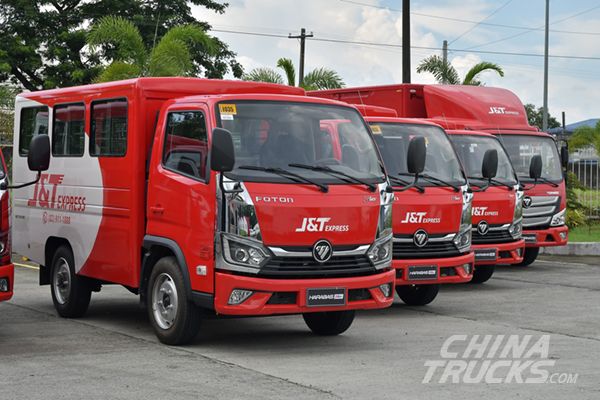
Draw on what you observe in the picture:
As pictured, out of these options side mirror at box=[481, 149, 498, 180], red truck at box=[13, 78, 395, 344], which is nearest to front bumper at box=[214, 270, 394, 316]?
red truck at box=[13, 78, 395, 344]

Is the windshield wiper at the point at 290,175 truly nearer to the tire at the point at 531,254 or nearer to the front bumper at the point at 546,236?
the front bumper at the point at 546,236

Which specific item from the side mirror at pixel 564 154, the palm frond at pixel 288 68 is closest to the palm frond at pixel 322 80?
the palm frond at pixel 288 68

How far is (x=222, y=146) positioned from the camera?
957cm

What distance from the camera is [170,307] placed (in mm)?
10461

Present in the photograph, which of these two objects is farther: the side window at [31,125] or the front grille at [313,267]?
the side window at [31,125]

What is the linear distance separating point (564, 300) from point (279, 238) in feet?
20.8

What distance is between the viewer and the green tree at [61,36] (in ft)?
128

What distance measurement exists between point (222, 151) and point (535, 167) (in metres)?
→ 10.2

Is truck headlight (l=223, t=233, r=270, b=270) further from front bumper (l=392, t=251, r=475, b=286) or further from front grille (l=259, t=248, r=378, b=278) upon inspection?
front bumper (l=392, t=251, r=475, b=286)

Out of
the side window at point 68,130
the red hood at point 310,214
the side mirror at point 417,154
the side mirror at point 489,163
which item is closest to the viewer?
the red hood at point 310,214

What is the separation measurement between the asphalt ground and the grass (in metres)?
10.6

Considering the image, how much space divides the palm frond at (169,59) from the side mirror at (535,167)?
9825 millimetres

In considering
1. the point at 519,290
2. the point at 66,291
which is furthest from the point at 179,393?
the point at 519,290

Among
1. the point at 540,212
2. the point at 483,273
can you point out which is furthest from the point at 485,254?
the point at 540,212
